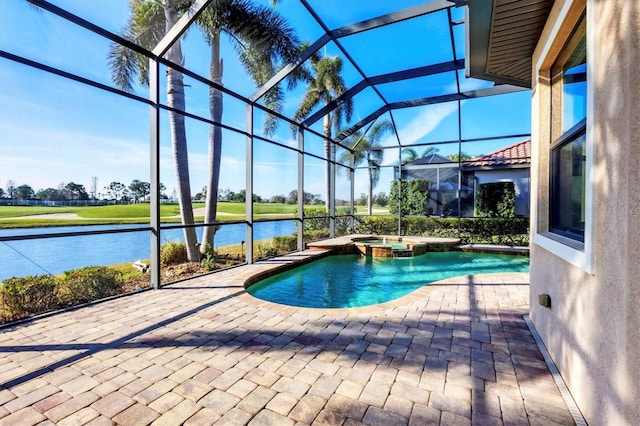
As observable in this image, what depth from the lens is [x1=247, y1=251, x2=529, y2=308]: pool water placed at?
576cm

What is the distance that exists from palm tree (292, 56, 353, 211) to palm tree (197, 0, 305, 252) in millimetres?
2802

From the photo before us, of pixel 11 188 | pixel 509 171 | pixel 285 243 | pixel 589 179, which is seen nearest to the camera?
pixel 589 179

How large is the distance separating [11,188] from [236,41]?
644 cm

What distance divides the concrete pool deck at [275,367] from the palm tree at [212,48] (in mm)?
4369

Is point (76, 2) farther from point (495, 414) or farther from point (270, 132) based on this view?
point (270, 132)

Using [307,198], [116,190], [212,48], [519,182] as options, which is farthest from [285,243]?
[519,182]

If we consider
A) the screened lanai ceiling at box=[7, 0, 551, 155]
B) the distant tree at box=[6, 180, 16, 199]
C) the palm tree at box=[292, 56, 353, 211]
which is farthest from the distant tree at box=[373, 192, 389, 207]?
the distant tree at box=[6, 180, 16, 199]

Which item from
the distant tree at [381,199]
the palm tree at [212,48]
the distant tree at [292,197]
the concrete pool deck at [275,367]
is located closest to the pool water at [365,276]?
the concrete pool deck at [275,367]

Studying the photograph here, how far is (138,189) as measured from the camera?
9.41 metres

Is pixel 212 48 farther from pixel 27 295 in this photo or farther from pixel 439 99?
pixel 27 295

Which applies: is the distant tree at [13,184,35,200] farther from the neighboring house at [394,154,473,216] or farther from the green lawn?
the neighboring house at [394,154,473,216]

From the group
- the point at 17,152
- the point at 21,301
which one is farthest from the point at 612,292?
the point at 17,152

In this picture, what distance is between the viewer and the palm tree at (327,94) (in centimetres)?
1163

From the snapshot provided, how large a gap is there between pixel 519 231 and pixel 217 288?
10.6 m
